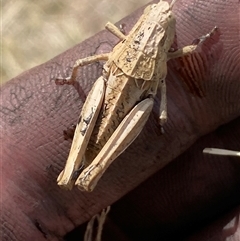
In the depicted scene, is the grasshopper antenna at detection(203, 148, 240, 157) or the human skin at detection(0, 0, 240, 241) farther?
the grasshopper antenna at detection(203, 148, 240, 157)

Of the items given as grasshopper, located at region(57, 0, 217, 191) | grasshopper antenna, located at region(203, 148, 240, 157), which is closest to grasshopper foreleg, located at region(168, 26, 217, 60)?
grasshopper, located at region(57, 0, 217, 191)

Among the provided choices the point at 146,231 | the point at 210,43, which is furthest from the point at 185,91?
the point at 146,231

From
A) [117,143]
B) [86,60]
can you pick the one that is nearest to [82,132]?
[117,143]

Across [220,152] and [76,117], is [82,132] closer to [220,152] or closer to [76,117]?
[76,117]

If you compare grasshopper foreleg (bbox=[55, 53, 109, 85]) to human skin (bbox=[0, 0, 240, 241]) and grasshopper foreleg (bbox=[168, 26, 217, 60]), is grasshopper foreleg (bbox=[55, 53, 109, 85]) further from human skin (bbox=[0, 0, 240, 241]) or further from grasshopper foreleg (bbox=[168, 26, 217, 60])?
grasshopper foreleg (bbox=[168, 26, 217, 60])

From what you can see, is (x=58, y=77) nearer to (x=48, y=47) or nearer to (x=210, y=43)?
(x=210, y=43)

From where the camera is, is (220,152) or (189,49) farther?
(220,152)
